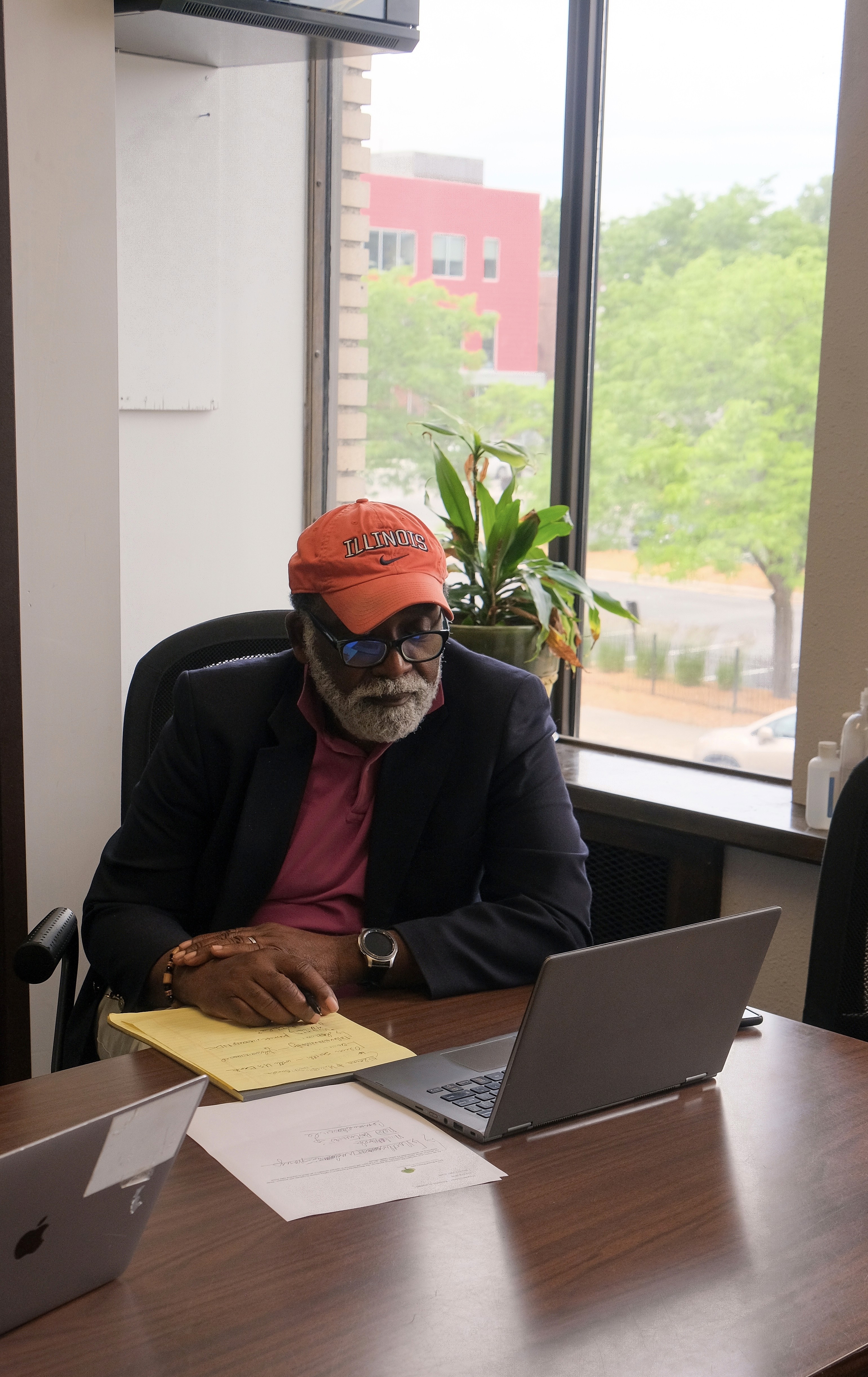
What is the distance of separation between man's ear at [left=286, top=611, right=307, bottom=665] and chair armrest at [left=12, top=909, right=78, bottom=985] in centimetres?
48

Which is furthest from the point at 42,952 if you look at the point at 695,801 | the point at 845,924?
the point at 695,801

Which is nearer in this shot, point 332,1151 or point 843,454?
point 332,1151

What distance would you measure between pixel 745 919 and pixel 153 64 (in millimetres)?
2514

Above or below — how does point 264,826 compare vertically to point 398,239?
below

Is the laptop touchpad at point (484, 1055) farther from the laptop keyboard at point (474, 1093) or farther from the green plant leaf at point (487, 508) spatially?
the green plant leaf at point (487, 508)

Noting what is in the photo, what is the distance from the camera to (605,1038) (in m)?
1.15

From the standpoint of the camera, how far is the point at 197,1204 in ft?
3.33

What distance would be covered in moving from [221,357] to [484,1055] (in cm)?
233

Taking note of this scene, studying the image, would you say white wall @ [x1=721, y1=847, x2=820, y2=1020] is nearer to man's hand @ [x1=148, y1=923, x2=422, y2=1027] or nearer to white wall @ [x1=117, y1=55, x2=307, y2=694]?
man's hand @ [x1=148, y1=923, x2=422, y2=1027]

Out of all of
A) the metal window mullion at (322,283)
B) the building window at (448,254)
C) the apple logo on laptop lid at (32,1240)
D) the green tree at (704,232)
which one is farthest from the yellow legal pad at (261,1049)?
the building window at (448,254)

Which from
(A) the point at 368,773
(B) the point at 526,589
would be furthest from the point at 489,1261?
(B) the point at 526,589

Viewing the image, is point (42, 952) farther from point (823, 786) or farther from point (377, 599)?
point (823, 786)

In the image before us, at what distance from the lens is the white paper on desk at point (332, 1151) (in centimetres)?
104

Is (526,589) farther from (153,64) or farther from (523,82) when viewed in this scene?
(153,64)
